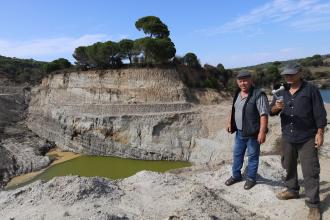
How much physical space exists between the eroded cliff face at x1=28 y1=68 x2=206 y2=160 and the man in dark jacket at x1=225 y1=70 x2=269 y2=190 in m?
20.7

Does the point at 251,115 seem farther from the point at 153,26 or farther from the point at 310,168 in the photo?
the point at 153,26

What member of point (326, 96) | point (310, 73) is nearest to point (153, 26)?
point (326, 96)

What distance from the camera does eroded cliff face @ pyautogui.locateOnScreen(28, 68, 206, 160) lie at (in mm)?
29203

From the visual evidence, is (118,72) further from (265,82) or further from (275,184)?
(275,184)

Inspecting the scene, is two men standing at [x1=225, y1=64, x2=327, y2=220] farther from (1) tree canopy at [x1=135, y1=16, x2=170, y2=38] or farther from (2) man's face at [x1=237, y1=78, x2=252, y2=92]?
(1) tree canopy at [x1=135, y1=16, x2=170, y2=38]

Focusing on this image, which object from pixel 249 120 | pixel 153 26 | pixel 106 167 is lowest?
pixel 106 167

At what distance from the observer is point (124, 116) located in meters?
31.3

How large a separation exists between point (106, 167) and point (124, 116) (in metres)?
5.05

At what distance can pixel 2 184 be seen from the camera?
23.9 meters

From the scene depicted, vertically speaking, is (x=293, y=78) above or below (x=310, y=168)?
above

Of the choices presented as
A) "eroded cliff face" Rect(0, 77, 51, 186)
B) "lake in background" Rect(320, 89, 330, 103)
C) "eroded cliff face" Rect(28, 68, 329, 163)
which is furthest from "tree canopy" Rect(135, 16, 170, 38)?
"lake in background" Rect(320, 89, 330, 103)

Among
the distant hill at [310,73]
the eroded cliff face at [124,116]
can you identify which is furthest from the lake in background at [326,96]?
the eroded cliff face at [124,116]

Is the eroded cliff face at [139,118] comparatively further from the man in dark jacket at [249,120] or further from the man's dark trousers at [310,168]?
the man's dark trousers at [310,168]

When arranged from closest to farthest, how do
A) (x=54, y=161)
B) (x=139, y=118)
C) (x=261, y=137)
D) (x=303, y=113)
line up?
(x=303, y=113) → (x=261, y=137) → (x=54, y=161) → (x=139, y=118)
